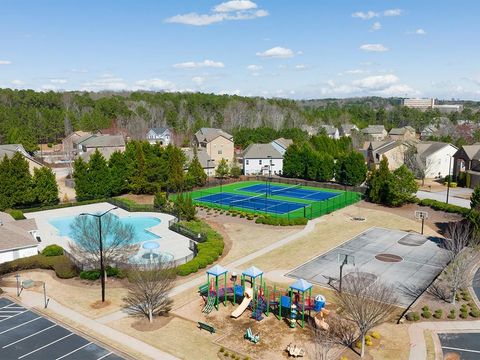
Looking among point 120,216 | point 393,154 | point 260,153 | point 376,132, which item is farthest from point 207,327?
point 376,132

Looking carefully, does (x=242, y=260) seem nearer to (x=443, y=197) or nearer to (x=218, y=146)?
(x=443, y=197)

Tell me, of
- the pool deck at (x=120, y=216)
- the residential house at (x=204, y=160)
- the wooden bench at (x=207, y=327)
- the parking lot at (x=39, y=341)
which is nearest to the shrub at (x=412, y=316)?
the wooden bench at (x=207, y=327)

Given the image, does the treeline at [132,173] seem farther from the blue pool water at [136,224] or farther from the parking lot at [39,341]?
the parking lot at [39,341]

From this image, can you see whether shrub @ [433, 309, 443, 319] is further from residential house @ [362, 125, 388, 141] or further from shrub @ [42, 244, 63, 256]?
residential house @ [362, 125, 388, 141]

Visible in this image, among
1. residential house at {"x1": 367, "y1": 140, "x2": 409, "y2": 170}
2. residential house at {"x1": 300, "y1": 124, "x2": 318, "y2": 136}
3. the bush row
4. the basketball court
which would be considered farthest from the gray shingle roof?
residential house at {"x1": 300, "y1": 124, "x2": 318, "y2": 136}

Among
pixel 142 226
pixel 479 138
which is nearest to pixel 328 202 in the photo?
pixel 142 226

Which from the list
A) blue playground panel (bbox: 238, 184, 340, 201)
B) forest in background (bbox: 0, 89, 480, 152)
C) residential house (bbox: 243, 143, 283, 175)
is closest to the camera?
blue playground panel (bbox: 238, 184, 340, 201)
